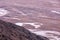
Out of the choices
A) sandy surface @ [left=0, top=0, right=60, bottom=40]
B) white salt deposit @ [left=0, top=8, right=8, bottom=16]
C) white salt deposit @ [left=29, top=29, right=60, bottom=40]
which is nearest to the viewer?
white salt deposit @ [left=29, top=29, right=60, bottom=40]

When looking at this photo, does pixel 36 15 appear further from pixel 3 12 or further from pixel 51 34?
pixel 51 34

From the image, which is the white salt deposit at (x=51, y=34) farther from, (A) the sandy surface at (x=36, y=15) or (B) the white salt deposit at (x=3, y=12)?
(B) the white salt deposit at (x=3, y=12)

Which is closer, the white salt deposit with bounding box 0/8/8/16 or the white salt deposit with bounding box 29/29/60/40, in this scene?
the white salt deposit with bounding box 29/29/60/40

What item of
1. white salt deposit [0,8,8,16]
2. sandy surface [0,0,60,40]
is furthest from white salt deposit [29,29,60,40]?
white salt deposit [0,8,8,16]

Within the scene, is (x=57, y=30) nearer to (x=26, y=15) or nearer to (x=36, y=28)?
(x=36, y=28)

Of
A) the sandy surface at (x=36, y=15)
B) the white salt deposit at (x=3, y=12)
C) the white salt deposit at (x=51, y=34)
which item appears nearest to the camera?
the white salt deposit at (x=51, y=34)

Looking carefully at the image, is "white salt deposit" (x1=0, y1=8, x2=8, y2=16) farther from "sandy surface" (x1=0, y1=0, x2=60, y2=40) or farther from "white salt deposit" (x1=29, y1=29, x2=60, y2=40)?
"white salt deposit" (x1=29, y1=29, x2=60, y2=40)

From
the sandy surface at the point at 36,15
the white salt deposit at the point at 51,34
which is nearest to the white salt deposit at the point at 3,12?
the sandy surface at the point at 36,15

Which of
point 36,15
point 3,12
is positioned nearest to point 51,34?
point 36,15

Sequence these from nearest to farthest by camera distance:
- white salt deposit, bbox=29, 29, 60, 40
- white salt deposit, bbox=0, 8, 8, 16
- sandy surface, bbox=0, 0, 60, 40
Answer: white salt deposit, bbox=29, 29, 60, 40, sandy surface, bbox=0, 0, 60, 40, white salt deposit, bbox=0, 8, 8, 16

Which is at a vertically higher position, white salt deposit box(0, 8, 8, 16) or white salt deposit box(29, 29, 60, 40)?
white salt deposit box(0, 8, 8, 16)

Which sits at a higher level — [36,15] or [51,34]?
[36,15]
